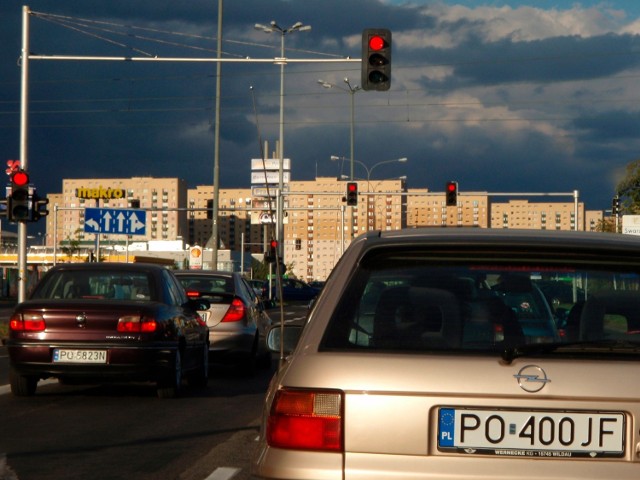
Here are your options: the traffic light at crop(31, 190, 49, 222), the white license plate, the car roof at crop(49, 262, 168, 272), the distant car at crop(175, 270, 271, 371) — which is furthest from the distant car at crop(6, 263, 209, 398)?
the traffic light at crop(31, 190, 49, 222)

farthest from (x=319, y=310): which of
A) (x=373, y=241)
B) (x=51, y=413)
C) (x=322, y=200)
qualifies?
(x=322, y=200)

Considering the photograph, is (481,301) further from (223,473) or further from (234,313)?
(234,313)

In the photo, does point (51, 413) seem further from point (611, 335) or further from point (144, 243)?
point (144, 243)

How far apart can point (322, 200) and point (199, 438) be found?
18734 centimetres

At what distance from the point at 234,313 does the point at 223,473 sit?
8.93m

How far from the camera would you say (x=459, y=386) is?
4.08 m

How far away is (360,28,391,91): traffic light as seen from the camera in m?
23.8

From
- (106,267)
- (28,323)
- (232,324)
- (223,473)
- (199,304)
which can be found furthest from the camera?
(232,324)

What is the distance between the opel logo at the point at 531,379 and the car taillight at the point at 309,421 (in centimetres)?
60

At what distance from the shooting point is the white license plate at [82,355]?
12.9 meters

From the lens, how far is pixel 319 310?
4.41 m

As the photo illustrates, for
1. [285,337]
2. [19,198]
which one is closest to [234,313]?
[19,198]

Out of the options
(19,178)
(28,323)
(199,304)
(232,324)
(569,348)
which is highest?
(19,178)

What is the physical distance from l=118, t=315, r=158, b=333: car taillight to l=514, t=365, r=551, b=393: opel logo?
9.26 meters
